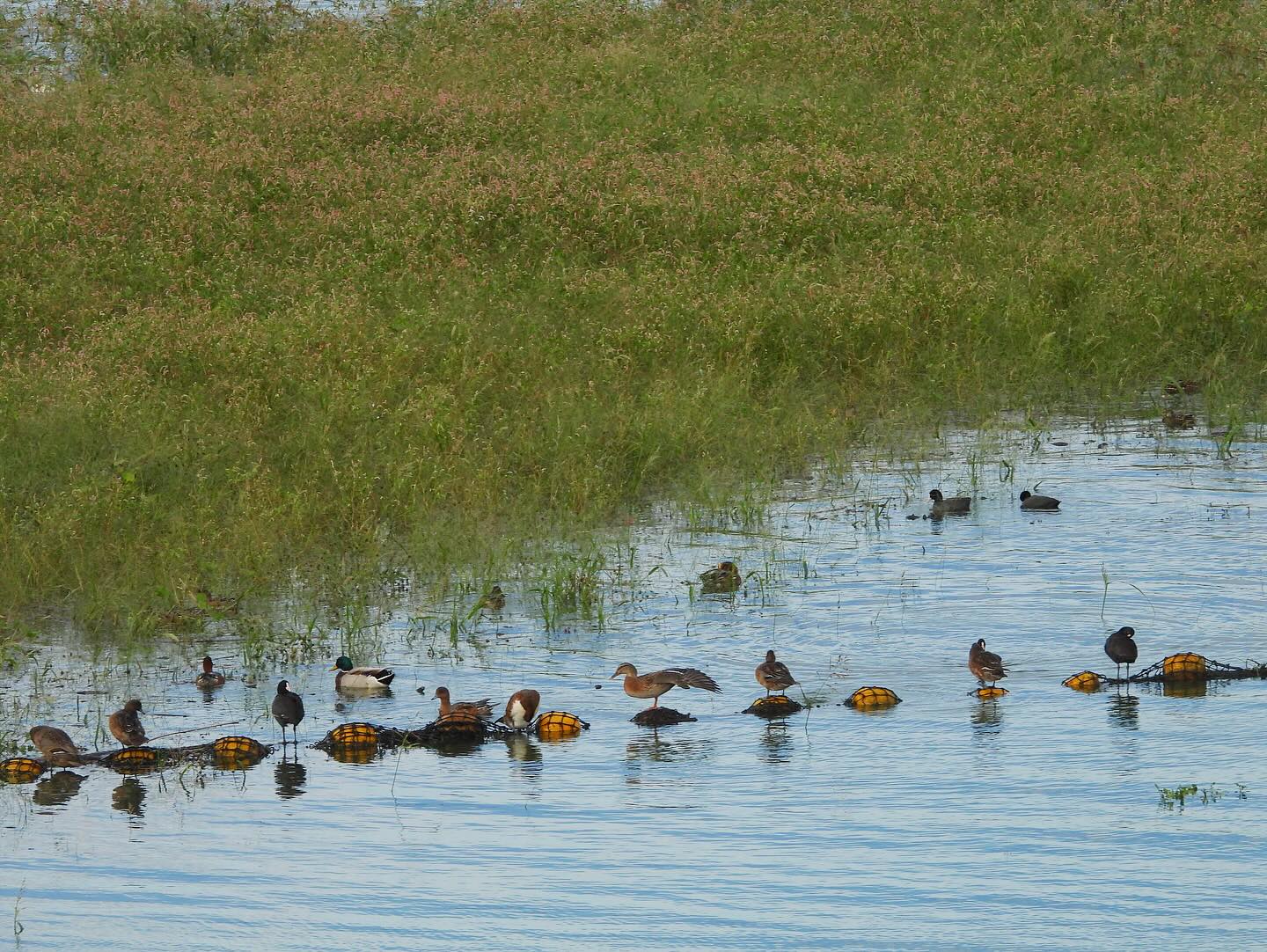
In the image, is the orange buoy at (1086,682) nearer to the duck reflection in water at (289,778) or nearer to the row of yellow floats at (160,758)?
the duck reflection in water at (289,778)

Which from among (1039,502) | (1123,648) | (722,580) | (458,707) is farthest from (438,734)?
(1039,502)

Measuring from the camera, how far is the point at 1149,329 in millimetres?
22469

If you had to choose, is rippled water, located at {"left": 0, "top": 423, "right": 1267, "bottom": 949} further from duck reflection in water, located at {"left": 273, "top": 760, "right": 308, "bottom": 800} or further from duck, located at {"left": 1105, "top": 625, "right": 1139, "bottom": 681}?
duck, located at {"left": 1105, "top": 625, "right": 1139, "bottom": 681}

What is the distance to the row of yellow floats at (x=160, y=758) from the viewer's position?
38.2 ft

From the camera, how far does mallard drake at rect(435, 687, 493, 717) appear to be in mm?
12328

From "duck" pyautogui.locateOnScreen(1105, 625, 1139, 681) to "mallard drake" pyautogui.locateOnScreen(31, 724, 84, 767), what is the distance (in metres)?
6.89

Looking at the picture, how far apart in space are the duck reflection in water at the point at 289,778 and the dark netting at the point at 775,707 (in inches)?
118

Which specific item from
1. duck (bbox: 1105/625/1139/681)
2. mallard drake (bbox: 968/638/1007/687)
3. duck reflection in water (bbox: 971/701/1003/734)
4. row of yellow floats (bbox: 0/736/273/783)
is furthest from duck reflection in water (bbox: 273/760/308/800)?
duck (bbox: 1105/625/1139/681)

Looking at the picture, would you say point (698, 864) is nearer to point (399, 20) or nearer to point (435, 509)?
point (435, 509)

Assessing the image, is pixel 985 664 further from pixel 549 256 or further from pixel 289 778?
pixel 549 256

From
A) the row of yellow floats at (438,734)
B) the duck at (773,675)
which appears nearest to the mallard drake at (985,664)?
the duck at (773,675)

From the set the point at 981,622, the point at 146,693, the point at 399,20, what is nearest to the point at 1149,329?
the point at 981,622

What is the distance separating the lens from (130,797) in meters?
11.4

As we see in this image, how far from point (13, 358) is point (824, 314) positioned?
9034 millimetres
